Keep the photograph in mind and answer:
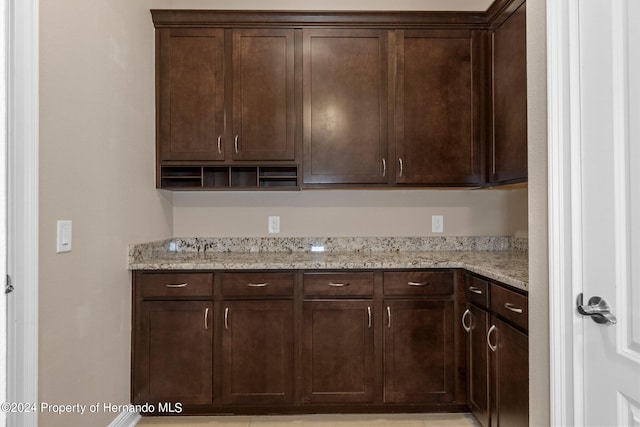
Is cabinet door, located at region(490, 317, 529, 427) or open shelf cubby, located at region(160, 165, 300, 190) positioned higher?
open shelf cubby, located at region(160, 165, 300, 190)

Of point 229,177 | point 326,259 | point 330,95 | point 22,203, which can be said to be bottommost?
point 326,259

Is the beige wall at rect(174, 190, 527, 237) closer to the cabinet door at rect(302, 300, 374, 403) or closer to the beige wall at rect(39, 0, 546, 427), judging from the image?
the beige wall at rect(39, 0, 546, 427)

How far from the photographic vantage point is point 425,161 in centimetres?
277

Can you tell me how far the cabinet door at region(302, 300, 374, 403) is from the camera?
2461 millimetres

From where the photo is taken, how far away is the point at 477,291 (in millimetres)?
2268

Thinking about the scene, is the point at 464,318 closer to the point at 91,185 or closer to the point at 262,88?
the point at 262,88

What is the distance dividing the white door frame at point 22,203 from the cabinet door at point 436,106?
1981mm

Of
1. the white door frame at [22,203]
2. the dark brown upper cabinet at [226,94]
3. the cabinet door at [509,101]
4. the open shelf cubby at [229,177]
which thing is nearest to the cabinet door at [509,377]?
the cabinet door at [509,101]

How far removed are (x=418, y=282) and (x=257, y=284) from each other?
93 centimetres

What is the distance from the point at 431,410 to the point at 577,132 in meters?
1.87

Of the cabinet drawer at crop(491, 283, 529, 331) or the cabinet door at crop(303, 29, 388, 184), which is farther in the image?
the cabinet door at crop(303, 29, 388, 184)

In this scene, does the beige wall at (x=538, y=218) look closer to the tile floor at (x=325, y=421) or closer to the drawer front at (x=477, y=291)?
the drawer front at (x=477, y=291)

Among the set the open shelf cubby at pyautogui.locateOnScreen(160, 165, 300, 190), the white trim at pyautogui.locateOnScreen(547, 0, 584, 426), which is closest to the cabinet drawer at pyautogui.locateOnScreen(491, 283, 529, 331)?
the white trim at pyautogui.locateOnScreen(547, 0, 584, 426)

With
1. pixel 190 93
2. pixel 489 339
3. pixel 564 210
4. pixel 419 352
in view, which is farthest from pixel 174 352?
pixel 564 210
